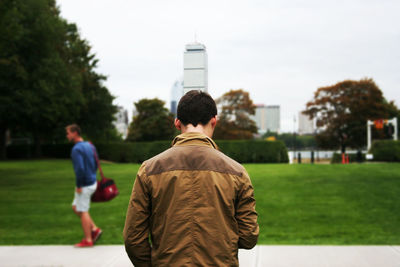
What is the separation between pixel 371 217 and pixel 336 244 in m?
2.45

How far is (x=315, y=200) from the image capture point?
35.2ft

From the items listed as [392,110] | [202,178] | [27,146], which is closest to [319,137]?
[392,110]

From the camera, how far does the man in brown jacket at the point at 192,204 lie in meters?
2.16

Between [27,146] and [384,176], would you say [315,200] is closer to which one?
[384,176]

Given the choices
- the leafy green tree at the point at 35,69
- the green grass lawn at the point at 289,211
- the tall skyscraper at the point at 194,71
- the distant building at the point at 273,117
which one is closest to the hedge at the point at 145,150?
the leafy green tree at the point at 35,69

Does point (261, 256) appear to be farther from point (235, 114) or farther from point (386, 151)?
point (235, 114)

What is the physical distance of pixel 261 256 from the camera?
5738 millimetres

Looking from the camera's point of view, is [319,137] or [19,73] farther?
[319,137]

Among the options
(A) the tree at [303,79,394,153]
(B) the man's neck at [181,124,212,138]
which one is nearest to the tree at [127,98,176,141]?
(A) the tree at [303,79,394,153]

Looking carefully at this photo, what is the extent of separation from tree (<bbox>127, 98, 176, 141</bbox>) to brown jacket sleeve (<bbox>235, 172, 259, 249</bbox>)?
56.0m

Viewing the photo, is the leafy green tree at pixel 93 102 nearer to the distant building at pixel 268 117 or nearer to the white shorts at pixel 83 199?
the white shorts at pixel 83 199

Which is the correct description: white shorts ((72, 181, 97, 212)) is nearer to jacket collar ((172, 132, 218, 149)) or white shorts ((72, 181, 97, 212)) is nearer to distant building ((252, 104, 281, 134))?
jacket collar ((172, 132, 218, 149))

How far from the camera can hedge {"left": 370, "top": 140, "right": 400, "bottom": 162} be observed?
28.0 m

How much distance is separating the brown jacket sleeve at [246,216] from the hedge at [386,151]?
28.9m
